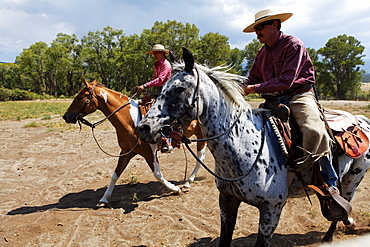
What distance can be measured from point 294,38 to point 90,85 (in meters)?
4.24

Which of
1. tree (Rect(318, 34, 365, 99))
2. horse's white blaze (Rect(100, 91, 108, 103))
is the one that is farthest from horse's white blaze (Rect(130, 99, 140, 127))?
tree (Rect(318, 34, 365, 99))

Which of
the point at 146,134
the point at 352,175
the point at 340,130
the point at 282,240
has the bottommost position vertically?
the point at 282,240

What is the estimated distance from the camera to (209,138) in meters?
2.43

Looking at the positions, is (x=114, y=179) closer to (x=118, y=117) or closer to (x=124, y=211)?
(x=124, y=211)

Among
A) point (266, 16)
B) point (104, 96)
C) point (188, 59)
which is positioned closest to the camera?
point (188, 59)

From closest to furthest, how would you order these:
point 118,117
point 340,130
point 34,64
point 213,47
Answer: point 340,130 → point 118,117 → point 213,47 → point 34,64

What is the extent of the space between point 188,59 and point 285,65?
3.59 ft

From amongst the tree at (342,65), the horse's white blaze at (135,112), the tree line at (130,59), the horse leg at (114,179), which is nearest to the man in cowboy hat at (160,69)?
the horse's white blaze at (135,112)

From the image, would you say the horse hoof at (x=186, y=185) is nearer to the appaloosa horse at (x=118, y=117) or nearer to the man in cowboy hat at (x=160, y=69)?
the appaloosa horse at (x=118, y=117)

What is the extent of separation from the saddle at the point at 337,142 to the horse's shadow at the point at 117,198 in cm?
349

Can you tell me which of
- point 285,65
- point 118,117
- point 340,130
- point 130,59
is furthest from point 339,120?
point 130,59

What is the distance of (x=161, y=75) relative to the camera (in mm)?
5656

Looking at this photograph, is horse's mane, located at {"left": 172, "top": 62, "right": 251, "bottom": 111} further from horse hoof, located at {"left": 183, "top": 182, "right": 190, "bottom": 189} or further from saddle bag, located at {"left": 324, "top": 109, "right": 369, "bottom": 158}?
horse hoof, located at {"left": 183, "top": 182, "right": 190, "bottom": 189}

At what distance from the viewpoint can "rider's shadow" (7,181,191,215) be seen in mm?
5062
